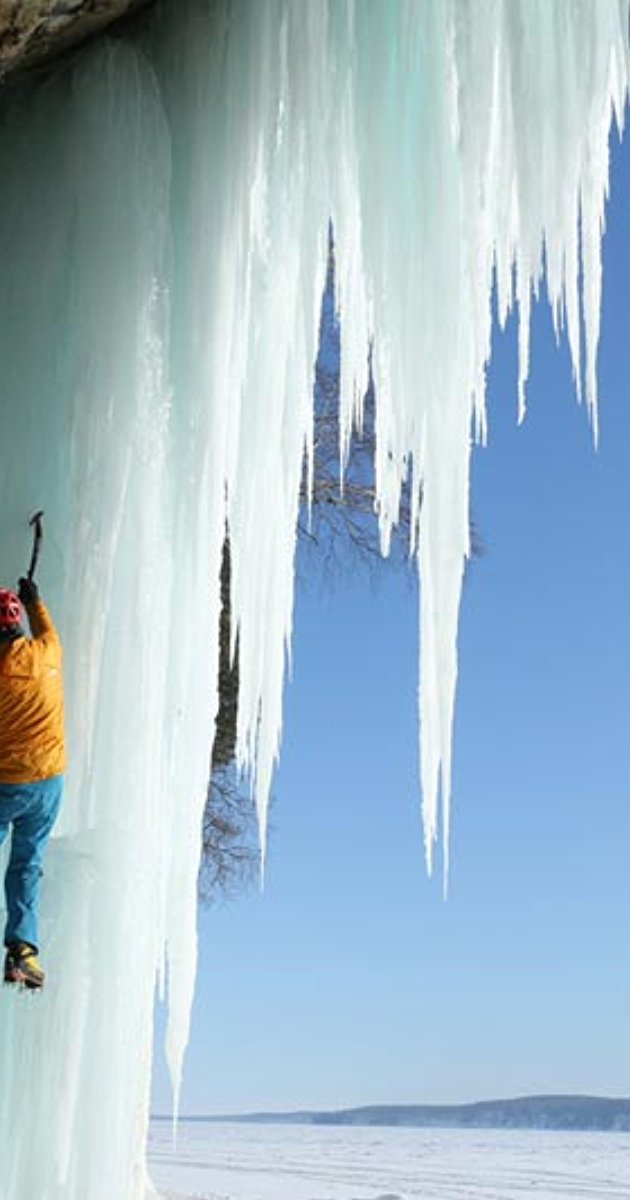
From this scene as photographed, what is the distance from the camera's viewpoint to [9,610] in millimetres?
4043

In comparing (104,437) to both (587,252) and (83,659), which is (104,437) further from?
(587,252)

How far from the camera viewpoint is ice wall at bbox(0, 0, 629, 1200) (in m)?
4.39

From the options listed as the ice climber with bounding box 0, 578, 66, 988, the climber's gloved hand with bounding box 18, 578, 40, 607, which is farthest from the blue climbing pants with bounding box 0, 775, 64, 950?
the climber's gloved hand with bounding box 18, 578, 40, 607

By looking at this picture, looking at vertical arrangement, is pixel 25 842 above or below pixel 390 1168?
above

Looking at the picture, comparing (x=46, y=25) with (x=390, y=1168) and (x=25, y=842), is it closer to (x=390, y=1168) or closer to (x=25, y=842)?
(x=25, y=842)

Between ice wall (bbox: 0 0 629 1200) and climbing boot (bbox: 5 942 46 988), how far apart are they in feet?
1.34

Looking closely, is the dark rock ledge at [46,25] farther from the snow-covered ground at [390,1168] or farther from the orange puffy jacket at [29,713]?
the snow-covered ground at [390,1168]

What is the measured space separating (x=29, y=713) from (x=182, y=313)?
129cm

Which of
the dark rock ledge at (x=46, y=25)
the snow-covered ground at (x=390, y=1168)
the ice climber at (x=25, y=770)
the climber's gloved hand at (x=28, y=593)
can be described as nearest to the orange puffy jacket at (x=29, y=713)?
the ice climber at (x=25, y=770)

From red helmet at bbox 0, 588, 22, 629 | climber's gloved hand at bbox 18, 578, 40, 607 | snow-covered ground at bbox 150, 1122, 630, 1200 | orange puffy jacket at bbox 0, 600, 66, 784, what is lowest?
snow-covered ground at bbox 150, 1122, 630, 1200

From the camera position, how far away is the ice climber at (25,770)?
3949mm

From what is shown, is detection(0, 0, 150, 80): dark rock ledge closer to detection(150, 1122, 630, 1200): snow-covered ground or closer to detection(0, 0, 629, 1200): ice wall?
detection(0, 0, 629, 1200): ice wall

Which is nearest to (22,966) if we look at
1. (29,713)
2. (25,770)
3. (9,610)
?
(25,770)

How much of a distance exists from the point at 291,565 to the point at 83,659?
0.95 metres
